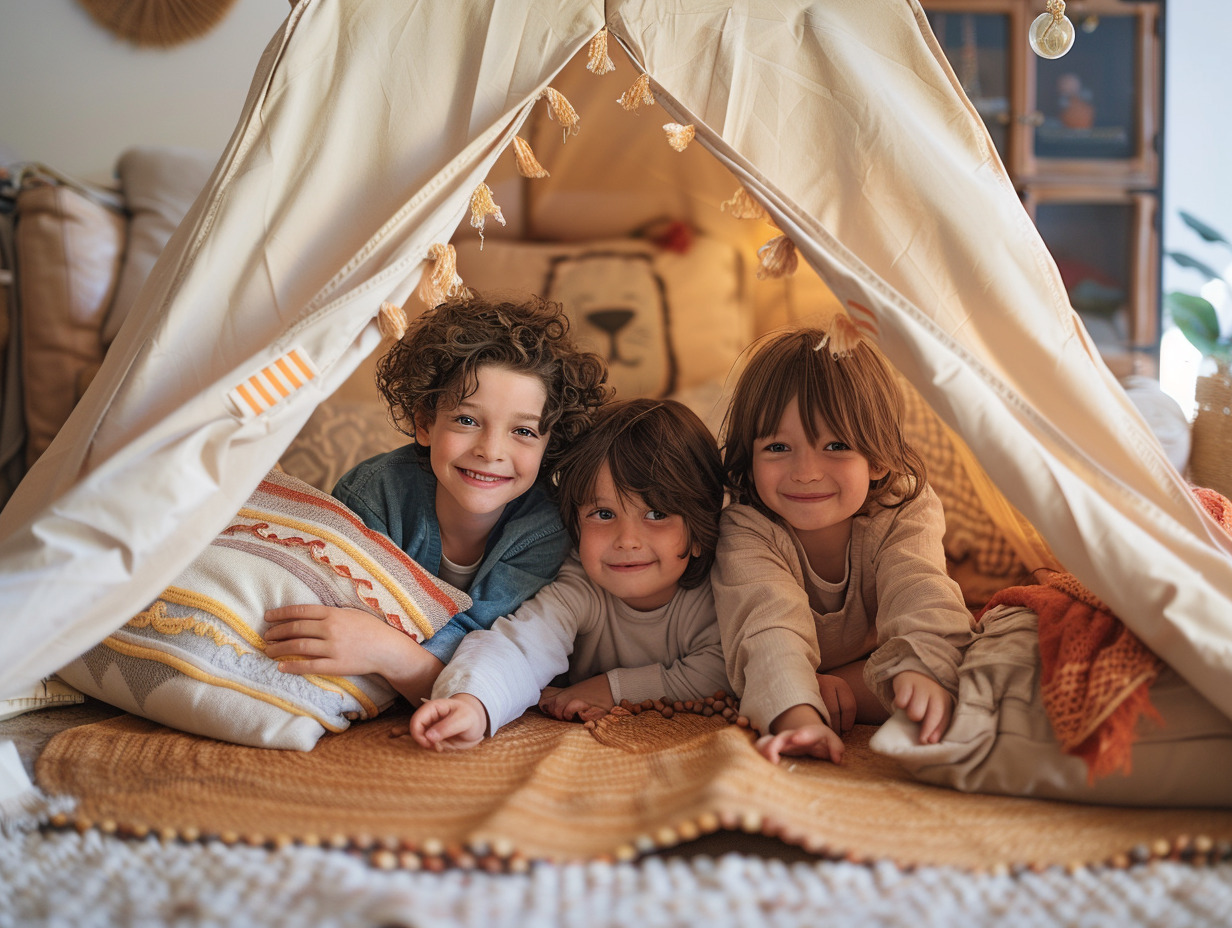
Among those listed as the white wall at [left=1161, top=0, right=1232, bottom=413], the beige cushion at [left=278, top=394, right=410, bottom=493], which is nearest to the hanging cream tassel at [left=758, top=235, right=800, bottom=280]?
the beige cushion at [left=278, top=394, right=410, bottom=493]

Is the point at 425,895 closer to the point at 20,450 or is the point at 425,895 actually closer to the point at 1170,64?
the point at 20,450

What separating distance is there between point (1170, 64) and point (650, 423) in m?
2.64

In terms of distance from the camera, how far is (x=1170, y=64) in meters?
2.91

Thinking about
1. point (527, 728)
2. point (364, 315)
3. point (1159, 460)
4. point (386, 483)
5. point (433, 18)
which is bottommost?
point (527, 728)

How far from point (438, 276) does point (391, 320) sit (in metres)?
0.09

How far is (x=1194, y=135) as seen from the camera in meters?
2.93

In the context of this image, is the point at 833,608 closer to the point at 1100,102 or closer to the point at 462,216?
the point at 462,216

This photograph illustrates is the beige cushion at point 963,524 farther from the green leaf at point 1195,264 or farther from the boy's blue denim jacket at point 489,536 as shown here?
the green leaf at point 1195,264

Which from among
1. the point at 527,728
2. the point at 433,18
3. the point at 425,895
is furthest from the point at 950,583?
the point at 433,18

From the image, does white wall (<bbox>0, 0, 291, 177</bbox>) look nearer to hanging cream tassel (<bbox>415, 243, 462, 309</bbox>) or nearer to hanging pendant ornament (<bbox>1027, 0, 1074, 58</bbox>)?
hanging cream tassel (<bbox>415, 243, 462, 309</bbox>)

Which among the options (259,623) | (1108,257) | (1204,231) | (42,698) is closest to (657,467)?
(259,623)

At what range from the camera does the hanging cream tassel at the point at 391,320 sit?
3.40ft

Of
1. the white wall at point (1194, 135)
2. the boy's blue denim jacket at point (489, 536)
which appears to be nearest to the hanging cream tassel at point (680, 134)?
the boy's blue denim jacket at point (489, 536)

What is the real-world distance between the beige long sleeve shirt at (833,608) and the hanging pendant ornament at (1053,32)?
0.62m
